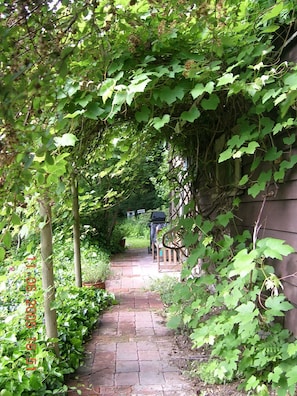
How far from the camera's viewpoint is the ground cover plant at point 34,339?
A: 234 cm

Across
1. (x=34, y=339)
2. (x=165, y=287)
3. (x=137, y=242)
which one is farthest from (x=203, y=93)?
(x=137, y=242)

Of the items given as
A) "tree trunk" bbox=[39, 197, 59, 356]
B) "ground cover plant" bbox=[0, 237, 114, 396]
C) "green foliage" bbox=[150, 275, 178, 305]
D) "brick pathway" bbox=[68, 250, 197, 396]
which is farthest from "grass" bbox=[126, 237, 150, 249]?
"tree trunk" bbox=[39, 197, 59, 356]

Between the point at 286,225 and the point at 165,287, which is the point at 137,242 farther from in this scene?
the point at 286,225

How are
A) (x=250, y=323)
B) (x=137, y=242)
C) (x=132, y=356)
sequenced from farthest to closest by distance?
(x=137, y=242), (x=132, y=356), (x=250, y=323)

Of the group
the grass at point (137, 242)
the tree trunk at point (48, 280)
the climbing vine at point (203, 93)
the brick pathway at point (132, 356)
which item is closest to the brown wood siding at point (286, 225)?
the climbing vine at point (203, 93)

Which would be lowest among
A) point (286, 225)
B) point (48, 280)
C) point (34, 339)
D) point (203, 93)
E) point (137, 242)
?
point (137, 242)

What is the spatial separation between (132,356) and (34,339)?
86cm

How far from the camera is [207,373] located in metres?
2.65

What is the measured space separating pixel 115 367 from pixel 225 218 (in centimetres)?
144

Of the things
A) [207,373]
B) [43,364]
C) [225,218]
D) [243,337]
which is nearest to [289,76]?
[225,218]

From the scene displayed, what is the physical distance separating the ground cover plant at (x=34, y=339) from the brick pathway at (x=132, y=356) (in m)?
0.14

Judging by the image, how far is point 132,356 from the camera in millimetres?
3223

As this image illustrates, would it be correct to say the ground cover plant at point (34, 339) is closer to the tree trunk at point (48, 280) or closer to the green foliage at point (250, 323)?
the tree trunk at point (48, 280)

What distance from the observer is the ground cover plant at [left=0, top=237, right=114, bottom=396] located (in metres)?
2.34
